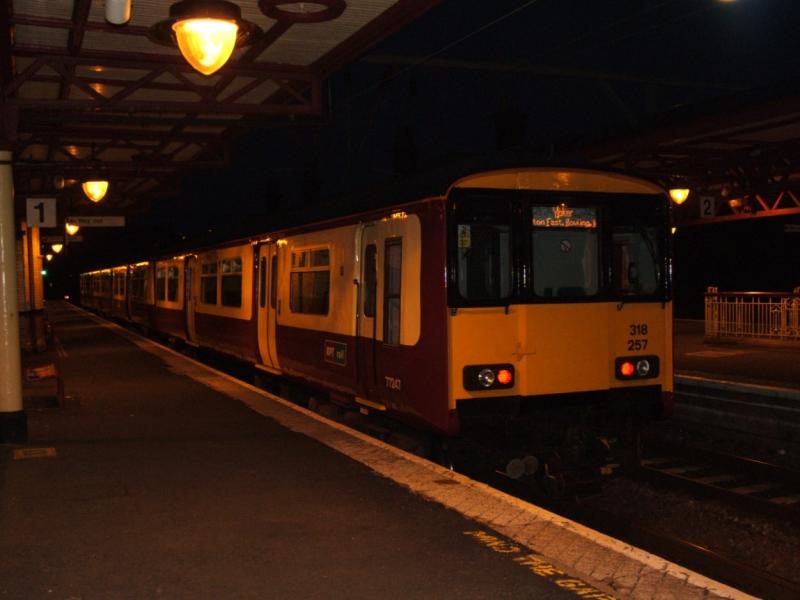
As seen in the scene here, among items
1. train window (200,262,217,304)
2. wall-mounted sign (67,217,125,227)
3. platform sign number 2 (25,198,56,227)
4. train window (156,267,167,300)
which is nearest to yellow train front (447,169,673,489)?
platform sign number 2 (25,198,56,227)

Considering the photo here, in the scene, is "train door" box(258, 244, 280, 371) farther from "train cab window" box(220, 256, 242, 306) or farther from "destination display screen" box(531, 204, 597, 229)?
"destination display screen" box(531, 204, 597, 229)

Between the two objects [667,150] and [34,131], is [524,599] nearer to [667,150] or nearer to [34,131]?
[34,131]

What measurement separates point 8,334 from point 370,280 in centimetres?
345

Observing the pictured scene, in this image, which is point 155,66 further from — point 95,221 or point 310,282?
point 95,221

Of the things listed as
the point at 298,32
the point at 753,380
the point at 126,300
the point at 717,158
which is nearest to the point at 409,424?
the point at 298,32

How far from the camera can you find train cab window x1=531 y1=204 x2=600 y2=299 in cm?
764

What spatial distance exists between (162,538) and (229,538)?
41cm

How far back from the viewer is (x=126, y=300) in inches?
1203

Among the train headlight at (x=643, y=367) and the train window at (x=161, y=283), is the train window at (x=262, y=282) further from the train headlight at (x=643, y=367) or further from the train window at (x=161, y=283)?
the train window at (x=161, y=283)

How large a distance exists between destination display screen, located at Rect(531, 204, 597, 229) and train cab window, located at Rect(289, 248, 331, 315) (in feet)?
9.67

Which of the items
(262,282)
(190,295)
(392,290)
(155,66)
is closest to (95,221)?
(190,295)

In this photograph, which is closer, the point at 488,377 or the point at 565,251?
the point at 488,377

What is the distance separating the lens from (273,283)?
12.3m

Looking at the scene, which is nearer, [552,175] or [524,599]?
[524,599]
